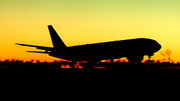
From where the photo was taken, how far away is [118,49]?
46.4 m

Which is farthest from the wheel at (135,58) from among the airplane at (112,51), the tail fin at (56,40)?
the tail fin at (56,40)

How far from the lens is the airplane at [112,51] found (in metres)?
46.3

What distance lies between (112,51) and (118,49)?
154 centimetres

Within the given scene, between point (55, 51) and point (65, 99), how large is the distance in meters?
Answer: 43.3

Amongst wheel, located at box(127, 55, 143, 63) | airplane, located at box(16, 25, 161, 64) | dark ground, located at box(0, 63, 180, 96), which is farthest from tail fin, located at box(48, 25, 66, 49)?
dark ground, located at box(0, 63, 180, 96)

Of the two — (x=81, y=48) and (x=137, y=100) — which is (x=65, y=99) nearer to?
(x=137, y=100)

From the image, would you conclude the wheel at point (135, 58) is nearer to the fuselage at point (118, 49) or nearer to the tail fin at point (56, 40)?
the fuselage at point (118, 49)

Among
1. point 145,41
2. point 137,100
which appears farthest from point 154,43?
point 137,100

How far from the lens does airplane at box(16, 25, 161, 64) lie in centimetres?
4631

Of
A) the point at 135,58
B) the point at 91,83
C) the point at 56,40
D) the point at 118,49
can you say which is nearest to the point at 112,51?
the point at 118,49

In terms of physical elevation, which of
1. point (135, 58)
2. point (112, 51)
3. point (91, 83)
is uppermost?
point (91, 83)

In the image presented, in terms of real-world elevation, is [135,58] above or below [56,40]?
below

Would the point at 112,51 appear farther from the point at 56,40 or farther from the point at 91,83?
the point at 91,83

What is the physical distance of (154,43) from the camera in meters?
47.9
